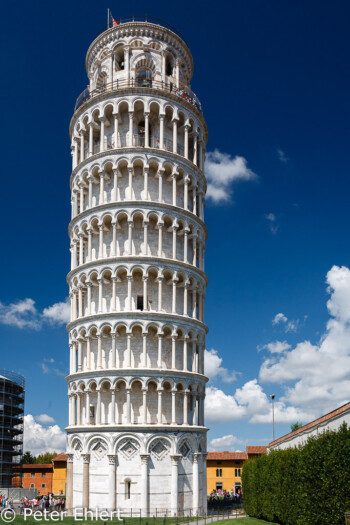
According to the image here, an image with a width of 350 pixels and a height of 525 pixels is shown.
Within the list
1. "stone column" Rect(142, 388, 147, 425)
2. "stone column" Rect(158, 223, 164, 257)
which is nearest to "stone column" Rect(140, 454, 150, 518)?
"stone column" Rect(142, 388, 147, 425)

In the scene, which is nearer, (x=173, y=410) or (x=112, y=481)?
(x=112, y=481)

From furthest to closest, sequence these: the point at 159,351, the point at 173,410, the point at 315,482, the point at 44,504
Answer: the point at 44,504, the point at 159,351, the point at 173,410, the point at 315,482

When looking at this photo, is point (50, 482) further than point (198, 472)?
Yes

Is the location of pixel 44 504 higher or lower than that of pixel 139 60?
lower

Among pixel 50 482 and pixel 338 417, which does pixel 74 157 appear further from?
pixel 50 482

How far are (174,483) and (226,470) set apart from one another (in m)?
44.7

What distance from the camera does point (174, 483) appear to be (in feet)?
153

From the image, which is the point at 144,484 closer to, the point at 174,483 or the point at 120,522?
the point at 174,483

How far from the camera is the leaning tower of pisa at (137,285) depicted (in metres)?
47.2

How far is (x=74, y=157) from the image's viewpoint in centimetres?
5853

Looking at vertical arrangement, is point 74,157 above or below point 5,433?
above

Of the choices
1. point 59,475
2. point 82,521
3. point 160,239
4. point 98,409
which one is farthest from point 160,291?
point 59,475

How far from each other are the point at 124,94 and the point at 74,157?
27.4 feet

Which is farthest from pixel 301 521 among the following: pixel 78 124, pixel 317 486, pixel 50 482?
pixel 50 482
